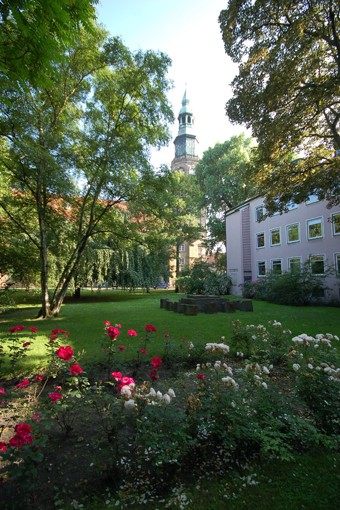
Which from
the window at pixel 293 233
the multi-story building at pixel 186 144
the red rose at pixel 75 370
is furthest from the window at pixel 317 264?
the multi-story building at pixel 186 144

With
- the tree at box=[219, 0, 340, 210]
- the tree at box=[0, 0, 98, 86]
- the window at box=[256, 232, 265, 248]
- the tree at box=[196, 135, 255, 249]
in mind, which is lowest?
the tree at box=[0, 0, 98, 86]

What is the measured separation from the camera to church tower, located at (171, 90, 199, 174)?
214ft

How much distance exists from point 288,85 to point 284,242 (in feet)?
55.8

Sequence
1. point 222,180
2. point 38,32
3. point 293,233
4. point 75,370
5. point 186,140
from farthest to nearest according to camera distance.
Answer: point 186,140
point 222,180
point 293,233
point 75,370
point 38,32

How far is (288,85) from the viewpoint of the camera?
9539mm

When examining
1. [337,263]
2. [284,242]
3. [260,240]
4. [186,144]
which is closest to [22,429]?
[337,263]

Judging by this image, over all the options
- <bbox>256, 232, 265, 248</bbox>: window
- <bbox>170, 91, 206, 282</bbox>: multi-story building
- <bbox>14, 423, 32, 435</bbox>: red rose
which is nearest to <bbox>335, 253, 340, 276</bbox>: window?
<bbox>256, 232, 265, 248</bbox>: window

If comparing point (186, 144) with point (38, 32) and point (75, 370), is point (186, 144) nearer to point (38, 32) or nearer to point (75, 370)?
point (38, 32)

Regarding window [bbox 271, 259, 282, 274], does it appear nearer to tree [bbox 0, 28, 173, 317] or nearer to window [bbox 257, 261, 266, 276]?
window [bbox 257, 261, 266, 276]

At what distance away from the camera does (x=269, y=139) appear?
10664mm

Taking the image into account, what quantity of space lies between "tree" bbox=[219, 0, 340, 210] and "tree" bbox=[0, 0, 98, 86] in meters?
9.13

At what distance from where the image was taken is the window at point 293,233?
2345 cm

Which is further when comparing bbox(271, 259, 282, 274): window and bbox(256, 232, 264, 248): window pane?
bbox(256, 232, 264, 248): window pane

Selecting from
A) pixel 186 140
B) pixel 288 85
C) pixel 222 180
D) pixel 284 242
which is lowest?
pixel 284 242
